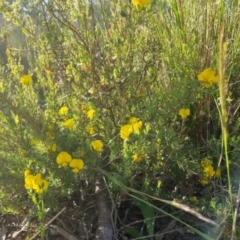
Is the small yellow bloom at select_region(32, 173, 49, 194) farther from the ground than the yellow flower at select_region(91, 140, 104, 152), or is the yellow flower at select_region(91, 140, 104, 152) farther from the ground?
the yellow flower at select_region(91, 140, 104, 152)

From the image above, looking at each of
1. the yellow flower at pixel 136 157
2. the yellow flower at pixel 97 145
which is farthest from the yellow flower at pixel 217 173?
the yellow flower at pixel 97 145

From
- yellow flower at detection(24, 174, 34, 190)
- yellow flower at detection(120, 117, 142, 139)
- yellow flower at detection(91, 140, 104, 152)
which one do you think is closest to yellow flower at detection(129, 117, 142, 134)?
yellow flower at detection(120, 117, 142, 139)

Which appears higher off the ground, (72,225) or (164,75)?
(164,75)

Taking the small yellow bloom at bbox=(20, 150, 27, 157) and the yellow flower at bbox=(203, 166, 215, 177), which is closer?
the small yellow bloom at bbox=(20, 150, 27, 157)

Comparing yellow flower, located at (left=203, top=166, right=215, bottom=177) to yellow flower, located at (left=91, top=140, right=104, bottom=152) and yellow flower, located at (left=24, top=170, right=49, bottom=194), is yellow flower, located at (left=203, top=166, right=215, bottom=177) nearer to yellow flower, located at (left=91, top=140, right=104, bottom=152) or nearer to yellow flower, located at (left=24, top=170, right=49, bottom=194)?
yellow flower, located at (left=91, top=140, right=104, bottom=152)

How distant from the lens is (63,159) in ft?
5.34

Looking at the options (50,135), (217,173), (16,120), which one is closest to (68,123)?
(50,135)

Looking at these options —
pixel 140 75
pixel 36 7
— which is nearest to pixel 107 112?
pixel 140 75

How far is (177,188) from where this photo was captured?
1.92m

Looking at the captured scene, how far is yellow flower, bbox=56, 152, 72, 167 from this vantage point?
1.62 metres

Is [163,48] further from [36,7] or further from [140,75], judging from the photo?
[36,7]

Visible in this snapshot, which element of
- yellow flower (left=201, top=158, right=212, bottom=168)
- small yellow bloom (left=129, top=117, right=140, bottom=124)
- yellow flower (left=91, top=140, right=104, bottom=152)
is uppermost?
small yellow bloom (left=129, top=117, right=140, bottom=124)

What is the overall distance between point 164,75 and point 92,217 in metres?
0.61

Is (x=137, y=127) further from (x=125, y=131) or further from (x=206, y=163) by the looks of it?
(x=206, y=163)
